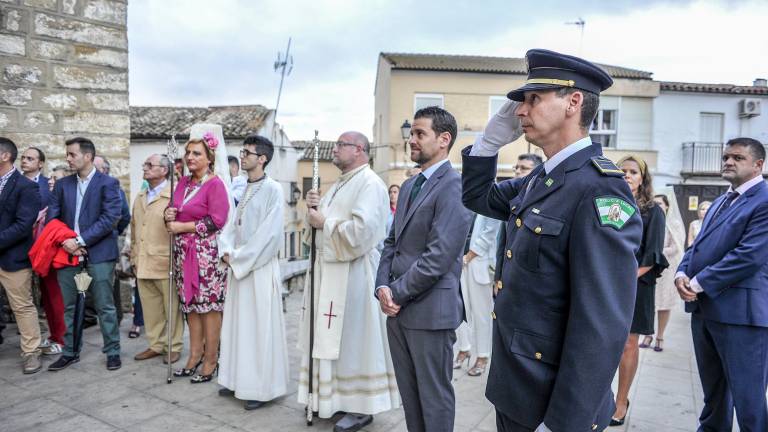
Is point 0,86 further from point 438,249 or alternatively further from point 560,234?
point 560,234

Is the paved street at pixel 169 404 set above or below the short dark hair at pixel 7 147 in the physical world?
below

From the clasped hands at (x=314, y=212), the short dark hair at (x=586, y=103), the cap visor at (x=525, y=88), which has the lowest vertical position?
the clasped hands at (x=314, y=212)

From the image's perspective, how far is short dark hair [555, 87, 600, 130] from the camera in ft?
5.43

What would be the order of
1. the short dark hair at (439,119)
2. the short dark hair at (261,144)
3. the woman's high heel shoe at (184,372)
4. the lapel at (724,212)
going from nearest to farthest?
1. the short dark hair at (439,119)
2. the lapel at (724,212)
3. the short dark hair at (261,144)
4. the woman's high heel shoe at (184,372)

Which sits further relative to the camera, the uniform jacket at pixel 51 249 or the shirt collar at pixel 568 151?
the uniform jacket at pixel 51 249

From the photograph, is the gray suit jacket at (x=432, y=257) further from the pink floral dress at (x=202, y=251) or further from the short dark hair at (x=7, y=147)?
the short dark hair at (x=7, y=147)

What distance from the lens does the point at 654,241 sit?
3379 millimetres

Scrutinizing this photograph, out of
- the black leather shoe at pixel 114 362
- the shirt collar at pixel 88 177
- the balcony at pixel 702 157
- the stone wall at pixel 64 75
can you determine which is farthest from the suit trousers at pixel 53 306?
the balcony at pixel 702 157

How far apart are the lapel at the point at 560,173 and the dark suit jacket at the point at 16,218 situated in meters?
4.82

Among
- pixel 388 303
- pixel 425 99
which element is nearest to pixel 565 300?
pixel 388 303

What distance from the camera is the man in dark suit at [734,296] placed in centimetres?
285

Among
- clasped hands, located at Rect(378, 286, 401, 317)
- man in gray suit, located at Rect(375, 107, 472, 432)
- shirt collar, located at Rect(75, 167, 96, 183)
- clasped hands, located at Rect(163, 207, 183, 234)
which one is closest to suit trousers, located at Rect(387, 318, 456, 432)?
man in gray suit, located at Rect(375, 107, 472, 432)

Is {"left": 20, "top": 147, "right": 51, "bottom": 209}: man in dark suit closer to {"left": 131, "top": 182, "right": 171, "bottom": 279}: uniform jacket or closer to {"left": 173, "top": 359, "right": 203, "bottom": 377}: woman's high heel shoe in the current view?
{"left": 131, "top": 182, "right": 171, "bottom": 279}: uniform jacket

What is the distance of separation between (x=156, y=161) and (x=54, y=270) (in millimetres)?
1526
